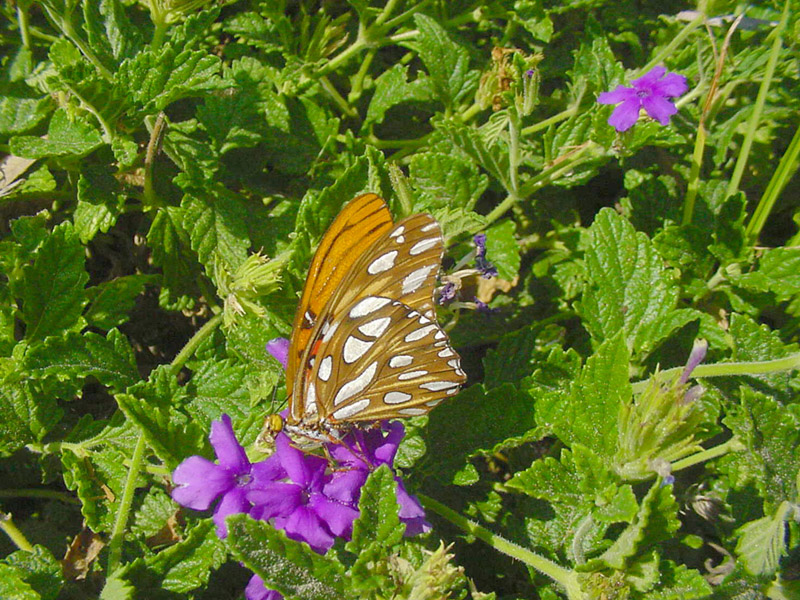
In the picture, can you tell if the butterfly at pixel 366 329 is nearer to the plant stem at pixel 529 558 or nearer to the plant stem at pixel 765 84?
the plant stem at pixel 529 558

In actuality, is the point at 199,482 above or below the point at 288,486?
above

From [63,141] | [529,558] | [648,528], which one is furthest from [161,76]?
[648,528]

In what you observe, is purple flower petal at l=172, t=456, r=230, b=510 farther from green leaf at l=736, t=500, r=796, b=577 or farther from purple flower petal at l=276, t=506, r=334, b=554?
green leaf at l=736, t=500, r=796, b=577

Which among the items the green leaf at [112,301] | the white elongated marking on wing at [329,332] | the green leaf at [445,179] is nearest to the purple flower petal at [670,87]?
the green leaf at [445,179]

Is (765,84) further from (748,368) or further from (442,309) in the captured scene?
(442,309)

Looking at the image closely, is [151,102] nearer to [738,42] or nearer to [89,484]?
[89,484]

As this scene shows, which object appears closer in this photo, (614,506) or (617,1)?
(614,506)

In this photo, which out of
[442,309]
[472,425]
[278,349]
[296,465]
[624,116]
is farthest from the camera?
[624,116]

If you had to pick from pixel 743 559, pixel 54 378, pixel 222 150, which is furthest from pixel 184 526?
pixel 743 559
